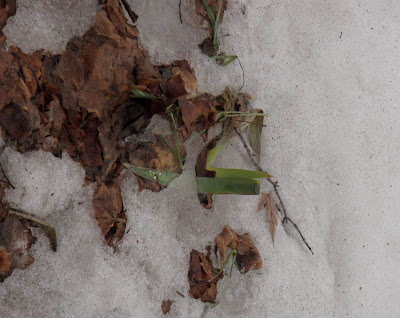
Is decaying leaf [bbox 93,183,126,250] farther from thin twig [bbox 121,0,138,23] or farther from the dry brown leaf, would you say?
thin twig [bbox 121,0,138,23]

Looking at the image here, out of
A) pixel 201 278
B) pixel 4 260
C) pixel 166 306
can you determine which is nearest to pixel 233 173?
pixel 201 278

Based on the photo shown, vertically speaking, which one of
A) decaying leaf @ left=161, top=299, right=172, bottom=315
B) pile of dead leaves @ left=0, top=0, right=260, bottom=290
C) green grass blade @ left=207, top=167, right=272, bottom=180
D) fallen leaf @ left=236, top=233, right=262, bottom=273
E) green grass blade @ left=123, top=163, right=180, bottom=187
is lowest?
decaying leaf @ left=161, top=299, right=172, bottom=315

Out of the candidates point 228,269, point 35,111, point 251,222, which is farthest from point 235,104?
point 35,111

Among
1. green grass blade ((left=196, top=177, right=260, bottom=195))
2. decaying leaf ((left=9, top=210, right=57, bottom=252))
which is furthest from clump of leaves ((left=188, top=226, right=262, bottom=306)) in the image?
decaying leaf ((left=9, top=210, right=57, bottom=252))

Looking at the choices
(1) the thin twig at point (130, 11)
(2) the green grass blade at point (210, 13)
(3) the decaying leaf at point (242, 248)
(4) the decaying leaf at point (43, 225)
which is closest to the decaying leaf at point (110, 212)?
(4) the decaying leaf at point (43, 225)

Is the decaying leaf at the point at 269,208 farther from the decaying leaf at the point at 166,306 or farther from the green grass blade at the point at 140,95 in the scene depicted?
the green grass blade at the point at 140,95

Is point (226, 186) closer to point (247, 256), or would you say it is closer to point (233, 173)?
point (233, 173)
